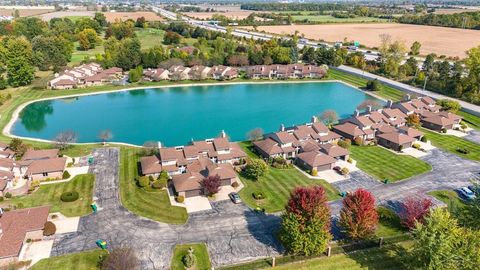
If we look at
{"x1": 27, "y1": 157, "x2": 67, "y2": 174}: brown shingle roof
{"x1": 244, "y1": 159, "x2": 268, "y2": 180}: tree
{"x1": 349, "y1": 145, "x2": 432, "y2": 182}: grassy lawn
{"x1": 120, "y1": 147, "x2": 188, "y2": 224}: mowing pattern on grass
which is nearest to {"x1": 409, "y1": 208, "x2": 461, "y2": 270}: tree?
{"x1": 349, "y1": 145, "x2": 432, "y2": 182}: grassy lawn

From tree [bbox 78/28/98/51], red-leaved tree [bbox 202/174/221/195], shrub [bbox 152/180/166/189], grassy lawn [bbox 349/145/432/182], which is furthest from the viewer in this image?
tree [bbox 78/28/98/51]

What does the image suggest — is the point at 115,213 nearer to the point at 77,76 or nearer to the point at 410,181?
the point at 410,181

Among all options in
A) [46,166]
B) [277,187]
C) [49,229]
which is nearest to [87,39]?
[46,166]

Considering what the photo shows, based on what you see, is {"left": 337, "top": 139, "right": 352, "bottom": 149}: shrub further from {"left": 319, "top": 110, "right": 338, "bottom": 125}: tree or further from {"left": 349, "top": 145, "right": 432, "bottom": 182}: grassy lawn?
{"left": 319, "top": 110, "right": 338, "bottom": 125}: tree

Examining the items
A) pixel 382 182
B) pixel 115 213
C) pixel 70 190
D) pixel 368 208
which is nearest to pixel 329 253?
pixel 368 208

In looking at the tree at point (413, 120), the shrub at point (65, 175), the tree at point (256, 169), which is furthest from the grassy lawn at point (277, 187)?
the tree at point (413, 120)

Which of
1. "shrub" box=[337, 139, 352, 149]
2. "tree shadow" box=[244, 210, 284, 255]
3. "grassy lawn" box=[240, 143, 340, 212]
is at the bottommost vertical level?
"tree shadow" box=[244, 210, 284, 255]

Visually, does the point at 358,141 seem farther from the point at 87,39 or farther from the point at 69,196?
the point at 87,39

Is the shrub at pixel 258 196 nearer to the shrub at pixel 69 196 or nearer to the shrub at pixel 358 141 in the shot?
the shrub at pixel 69 196
